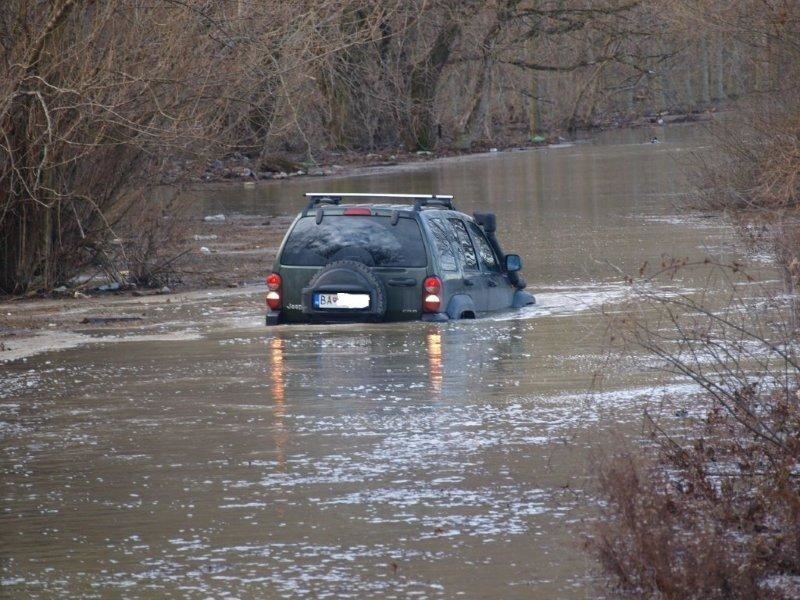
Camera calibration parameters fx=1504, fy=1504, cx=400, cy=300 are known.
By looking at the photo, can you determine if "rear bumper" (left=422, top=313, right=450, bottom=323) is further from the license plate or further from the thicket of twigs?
the thicket of twigs

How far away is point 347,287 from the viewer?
1444cm

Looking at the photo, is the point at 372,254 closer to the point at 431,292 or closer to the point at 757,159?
the point at 431,292

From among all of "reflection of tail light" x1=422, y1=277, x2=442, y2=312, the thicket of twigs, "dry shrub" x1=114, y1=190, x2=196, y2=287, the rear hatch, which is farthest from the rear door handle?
"dry shrub" x1=114, y1=190, x2=196, y2=287

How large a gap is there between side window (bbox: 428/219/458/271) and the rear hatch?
0.30 meters

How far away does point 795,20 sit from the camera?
24.8 meters

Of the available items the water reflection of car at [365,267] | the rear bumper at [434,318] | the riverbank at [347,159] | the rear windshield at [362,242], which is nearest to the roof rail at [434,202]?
the water reflection of car at [365,267]

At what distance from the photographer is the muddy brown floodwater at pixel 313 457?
265 inches

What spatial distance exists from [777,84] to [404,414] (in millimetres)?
18362

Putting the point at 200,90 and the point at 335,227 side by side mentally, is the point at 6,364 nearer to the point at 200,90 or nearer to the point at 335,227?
the point at 335,227

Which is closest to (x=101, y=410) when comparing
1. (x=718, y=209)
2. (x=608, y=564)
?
(x=608, y=564)

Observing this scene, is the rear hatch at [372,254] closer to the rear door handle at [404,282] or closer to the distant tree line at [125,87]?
the rear door handle at [404,282]

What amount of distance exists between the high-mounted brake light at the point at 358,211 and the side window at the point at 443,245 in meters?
0.63

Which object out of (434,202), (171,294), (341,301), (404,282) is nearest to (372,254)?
(404,282)

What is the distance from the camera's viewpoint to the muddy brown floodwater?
6.73 metres
